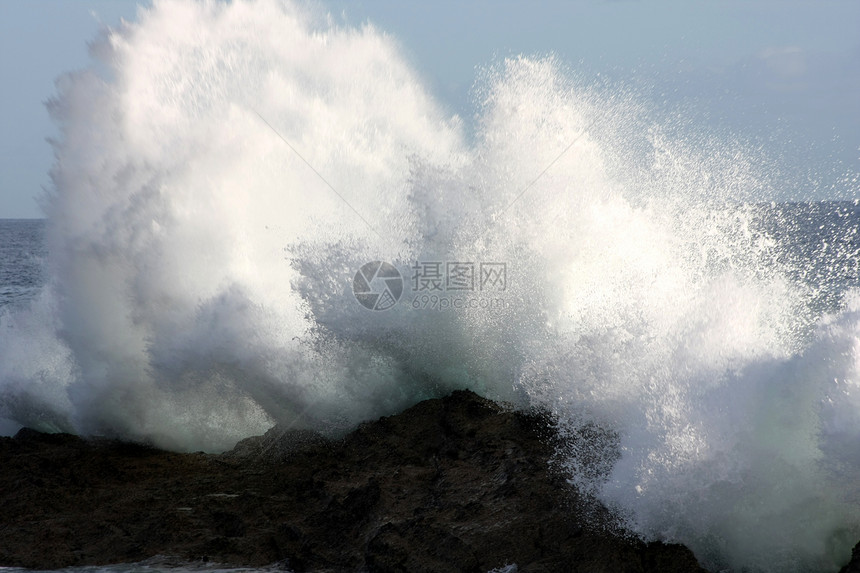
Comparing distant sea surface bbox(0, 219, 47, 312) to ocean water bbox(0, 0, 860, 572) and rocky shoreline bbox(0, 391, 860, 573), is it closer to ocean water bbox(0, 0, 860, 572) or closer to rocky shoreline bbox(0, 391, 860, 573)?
ocean water bbox(0, 0, 860, 572)

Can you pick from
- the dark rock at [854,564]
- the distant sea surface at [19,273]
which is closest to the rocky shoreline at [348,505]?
the dark rock at [854,564]

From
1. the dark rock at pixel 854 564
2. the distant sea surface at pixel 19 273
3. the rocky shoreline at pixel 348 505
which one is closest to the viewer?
the dark rock at pixel 854 564

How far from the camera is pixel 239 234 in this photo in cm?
945

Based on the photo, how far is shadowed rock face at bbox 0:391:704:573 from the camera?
16.6 feet

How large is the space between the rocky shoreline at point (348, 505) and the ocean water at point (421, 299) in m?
0.34

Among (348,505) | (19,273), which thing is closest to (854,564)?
(348,505)

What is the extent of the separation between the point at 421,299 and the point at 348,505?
2.59m

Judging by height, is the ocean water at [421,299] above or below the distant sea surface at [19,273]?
below

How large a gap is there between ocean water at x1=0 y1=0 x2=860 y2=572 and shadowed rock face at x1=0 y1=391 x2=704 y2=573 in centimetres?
34

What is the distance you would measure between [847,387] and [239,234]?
737 centimetres

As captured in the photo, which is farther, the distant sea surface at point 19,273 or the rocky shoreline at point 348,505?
the distant sea surface at point 19,273

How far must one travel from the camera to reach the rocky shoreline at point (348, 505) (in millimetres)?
5043

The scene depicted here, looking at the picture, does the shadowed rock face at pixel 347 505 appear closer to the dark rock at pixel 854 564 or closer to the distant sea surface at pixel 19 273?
the dark rock at pixel 854 564

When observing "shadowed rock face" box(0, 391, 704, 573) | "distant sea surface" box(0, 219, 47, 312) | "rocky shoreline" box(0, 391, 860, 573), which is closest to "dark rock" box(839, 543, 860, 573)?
"rocky shoreline" box(0, 391, 860, 573)
